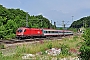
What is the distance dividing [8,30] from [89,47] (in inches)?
1605

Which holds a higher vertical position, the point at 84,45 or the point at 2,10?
the point at 2,10

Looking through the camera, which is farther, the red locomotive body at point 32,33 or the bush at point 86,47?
the red locomotive body at point 32,33

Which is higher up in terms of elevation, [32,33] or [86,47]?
[32,33]

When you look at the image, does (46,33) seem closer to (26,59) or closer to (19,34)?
(19,34)

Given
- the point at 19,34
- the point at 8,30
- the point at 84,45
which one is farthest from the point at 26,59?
the point at 8,30

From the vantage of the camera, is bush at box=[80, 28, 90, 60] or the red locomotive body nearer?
bush at box=[80, 28, 90, 60]

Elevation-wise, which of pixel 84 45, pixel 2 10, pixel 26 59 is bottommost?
pixel 26 59

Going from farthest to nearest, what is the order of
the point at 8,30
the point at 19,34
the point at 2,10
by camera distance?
1. the point at 2,10
2. the point at 8,30
3. the point at 19,34

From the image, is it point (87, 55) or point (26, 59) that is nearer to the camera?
point (87, 55)

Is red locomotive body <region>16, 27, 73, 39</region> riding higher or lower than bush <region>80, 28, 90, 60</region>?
higher

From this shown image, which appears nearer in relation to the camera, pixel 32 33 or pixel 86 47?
pixel 86 47

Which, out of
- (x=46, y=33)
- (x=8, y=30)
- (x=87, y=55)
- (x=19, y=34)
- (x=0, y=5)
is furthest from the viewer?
(x=0, y=5)

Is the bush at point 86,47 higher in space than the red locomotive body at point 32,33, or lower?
lower

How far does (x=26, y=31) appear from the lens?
4562cm
